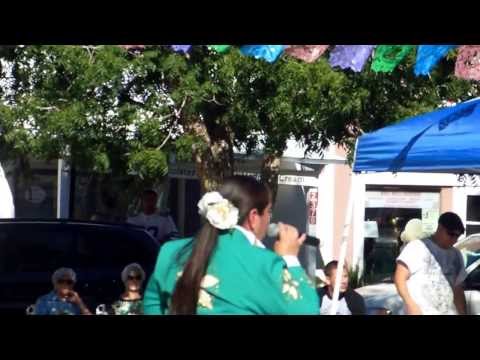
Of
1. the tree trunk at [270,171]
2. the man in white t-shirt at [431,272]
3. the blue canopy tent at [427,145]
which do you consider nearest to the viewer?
the blue canopy tent at [427,145]

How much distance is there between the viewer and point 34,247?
8.99 metres

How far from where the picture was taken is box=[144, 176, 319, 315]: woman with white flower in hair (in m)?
3.48

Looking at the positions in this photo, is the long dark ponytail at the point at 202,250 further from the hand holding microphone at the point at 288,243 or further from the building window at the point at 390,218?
the building window at the point at 390,218

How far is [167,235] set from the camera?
10586mm

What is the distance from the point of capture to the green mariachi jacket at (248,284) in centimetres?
347

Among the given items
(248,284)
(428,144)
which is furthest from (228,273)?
(428,144)

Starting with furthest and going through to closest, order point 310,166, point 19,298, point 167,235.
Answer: point 310,166 < point 167,235 < point 19,298

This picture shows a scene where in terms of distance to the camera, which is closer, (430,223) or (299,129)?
(299,129)

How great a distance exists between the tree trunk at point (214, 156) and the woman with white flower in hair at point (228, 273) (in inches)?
273

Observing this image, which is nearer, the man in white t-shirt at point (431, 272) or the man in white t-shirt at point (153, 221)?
the man in white t-shirt at point (431, 272)

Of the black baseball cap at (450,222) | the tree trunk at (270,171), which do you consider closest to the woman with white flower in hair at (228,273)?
the black baseball cap at (450,222)

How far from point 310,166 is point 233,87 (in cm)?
907
